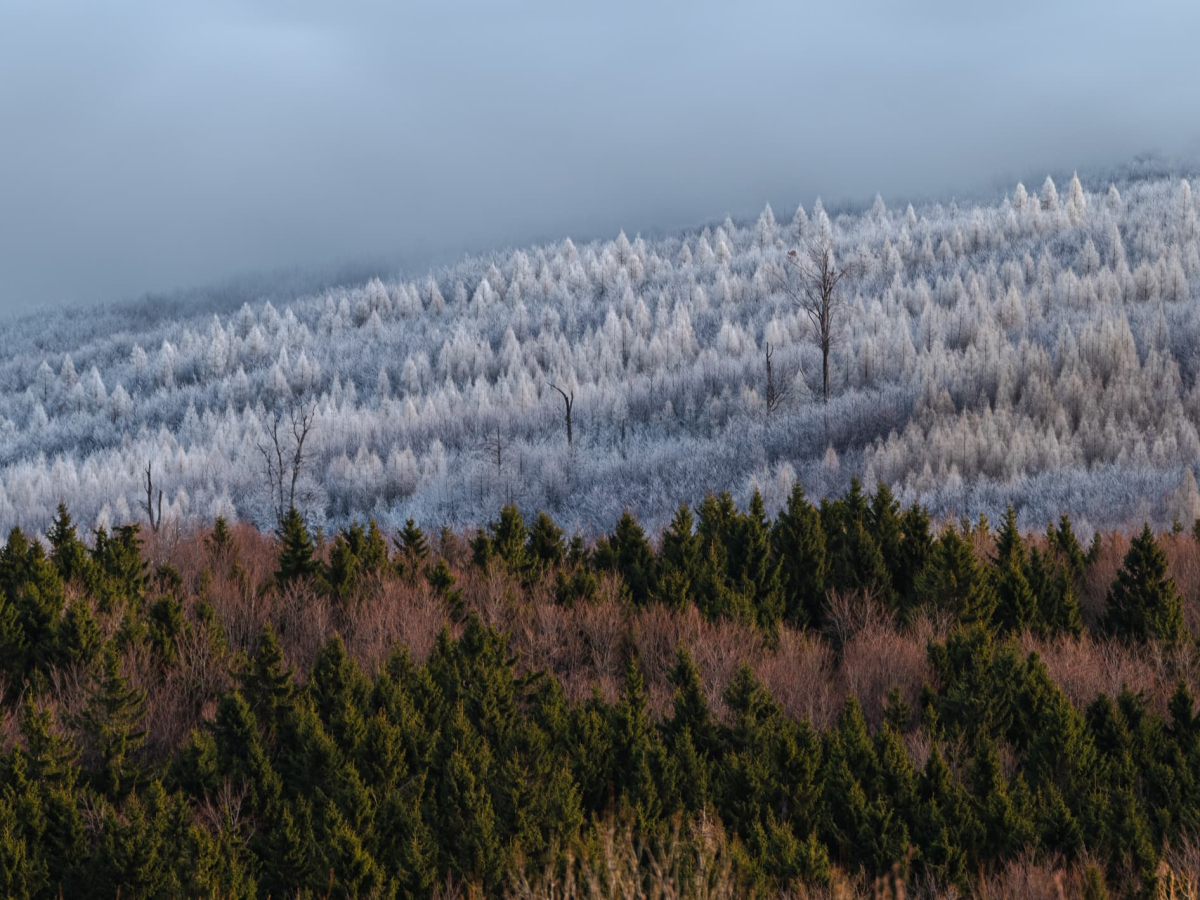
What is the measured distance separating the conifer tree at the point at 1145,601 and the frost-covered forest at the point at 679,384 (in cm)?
1174

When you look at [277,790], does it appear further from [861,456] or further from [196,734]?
[861,456]

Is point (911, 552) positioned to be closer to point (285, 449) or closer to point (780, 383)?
point (780, 383)

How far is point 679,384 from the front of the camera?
224 feet

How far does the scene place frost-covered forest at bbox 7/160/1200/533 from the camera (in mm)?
38531

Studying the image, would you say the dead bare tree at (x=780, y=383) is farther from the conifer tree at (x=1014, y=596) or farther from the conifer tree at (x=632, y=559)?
the conifer tree at (x=1014, y=596)

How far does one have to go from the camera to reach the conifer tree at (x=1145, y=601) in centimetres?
1407

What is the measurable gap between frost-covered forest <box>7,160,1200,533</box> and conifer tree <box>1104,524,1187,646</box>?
11744 mm

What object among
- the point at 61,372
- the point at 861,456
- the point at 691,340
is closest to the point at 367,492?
the point at 861,456

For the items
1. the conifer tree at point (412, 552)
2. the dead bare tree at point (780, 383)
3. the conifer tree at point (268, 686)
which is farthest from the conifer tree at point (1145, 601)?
the dead bare tree at point (780, 383)

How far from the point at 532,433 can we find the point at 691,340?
71.9ft

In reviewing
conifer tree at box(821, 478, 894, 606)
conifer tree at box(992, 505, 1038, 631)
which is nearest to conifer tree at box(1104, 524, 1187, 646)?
conifer tree at box(992, 505, 1038, 631)

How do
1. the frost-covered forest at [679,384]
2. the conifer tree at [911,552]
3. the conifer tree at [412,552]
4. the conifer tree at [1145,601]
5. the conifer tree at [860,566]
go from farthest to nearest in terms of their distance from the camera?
the frost-covered forest at [679,384], the conifer tree at [412,552], the conifer tree at [911,552], the conifer tree at [860,566], the conifer tree at [1145,601]

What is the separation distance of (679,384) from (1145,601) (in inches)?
2123

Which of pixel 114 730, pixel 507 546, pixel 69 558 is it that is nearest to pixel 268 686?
pixel 114 730
